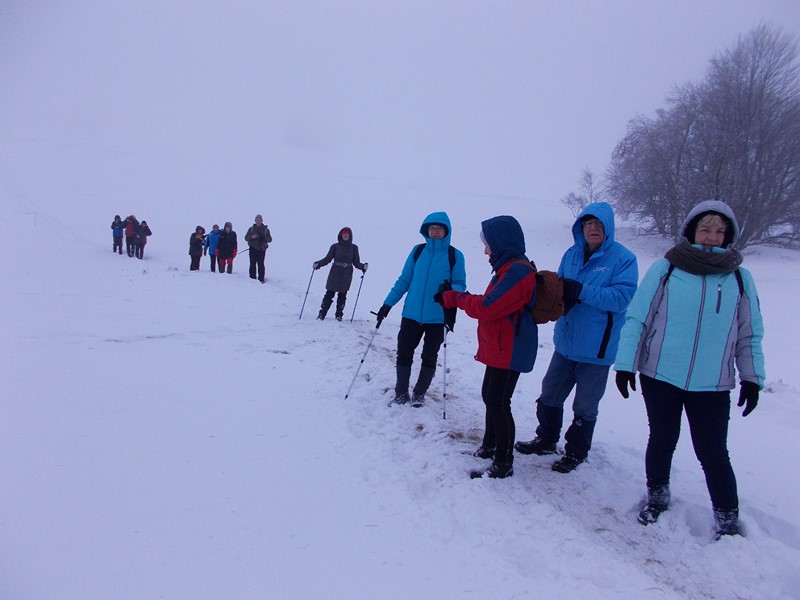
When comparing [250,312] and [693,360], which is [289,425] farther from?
[250,312]

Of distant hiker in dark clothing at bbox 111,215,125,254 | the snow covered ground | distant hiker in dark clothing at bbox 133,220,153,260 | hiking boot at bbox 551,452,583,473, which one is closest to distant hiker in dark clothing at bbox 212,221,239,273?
distant hiker in dark clothing at bbox 133,220,153,260

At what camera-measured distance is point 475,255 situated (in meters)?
23.4

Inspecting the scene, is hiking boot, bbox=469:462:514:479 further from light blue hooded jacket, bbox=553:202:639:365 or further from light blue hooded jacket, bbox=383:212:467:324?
light blue hooded jacket, bbox=383:212:467:324

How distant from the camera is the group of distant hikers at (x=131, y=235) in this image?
17984 millimetres

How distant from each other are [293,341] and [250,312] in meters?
2.52

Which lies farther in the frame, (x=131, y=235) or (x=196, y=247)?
(x=131, y=235)

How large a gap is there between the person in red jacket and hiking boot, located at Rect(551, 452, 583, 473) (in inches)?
19.6

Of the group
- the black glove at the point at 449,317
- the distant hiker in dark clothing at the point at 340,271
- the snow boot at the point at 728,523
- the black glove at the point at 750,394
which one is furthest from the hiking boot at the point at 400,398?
the distant hiker in dark clothing at the point at 340,271

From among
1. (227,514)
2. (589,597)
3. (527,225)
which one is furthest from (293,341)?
(527,225)

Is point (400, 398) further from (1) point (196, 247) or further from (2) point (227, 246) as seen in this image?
(1) point (196, 247)

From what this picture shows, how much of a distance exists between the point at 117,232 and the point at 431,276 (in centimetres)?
1811

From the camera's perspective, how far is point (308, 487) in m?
3.45

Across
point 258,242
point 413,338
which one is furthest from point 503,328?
point 258,242

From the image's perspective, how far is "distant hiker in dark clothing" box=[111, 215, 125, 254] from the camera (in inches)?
722
